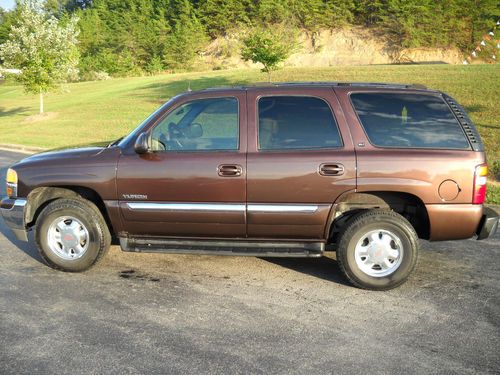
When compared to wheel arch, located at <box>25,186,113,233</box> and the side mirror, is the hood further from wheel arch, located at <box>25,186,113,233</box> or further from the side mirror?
Answer: the side mirror

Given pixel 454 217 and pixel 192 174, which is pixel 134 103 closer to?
pixel 192 174

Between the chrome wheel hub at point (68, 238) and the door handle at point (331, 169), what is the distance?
242 cm

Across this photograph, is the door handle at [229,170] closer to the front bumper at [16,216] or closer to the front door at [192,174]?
the front door at [192,174]

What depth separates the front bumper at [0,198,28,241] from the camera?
17.2 ft

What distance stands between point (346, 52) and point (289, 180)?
62.9 metres

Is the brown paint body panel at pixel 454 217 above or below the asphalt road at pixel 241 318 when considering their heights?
above

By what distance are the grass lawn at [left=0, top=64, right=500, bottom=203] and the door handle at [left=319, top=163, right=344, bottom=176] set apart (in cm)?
547

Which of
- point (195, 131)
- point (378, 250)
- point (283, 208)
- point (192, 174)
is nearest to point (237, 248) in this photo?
point (283, 208)

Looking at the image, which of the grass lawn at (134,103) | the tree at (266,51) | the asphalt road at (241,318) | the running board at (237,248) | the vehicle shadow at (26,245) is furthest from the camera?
the tree at (266,51)

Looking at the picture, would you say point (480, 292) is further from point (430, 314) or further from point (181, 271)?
point (181, 271)

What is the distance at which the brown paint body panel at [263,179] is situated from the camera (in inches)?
182

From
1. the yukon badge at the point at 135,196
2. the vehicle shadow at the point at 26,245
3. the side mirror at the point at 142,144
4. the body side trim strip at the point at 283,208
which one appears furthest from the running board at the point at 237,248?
the vehicle shadow at the point at 26,245

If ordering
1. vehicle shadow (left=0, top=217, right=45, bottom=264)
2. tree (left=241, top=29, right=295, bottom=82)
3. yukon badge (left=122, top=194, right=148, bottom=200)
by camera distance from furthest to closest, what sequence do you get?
1. tree (left=241, top=29, right=295, bottom=82)
2. vehicle shadow (left=0, top=217, right=45, bottom=264)
3. yukon badge (left=122, top=194, right=148, bottom=200)

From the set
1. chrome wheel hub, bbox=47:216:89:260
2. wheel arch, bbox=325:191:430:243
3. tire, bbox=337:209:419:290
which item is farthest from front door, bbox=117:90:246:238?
tire, bbox=337:209:419:290
